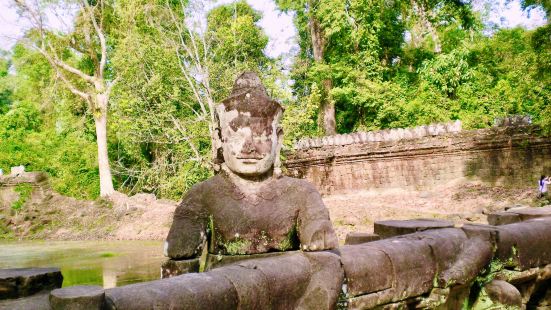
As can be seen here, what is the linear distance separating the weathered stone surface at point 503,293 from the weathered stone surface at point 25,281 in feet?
10.3

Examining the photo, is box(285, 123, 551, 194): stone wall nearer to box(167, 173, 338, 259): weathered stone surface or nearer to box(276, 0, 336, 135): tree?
box(276, 0, 336, 135): tree

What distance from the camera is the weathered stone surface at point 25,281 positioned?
2148 millimetres

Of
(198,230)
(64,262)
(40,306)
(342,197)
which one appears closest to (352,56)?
(342,197)

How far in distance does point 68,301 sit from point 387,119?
19.1m

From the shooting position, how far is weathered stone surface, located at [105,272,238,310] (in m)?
2.04

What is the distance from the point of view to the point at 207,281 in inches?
92.8

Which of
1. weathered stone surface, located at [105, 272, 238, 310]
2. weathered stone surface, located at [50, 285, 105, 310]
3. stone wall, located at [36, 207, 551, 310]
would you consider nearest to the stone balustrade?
stone wall, located at [36, 207, 551, 310]

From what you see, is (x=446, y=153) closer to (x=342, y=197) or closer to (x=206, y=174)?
(x=342, y=197)

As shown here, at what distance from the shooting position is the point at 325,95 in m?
21.5

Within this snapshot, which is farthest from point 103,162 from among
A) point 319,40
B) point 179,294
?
point 179,294

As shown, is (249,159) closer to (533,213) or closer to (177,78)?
(533,213)

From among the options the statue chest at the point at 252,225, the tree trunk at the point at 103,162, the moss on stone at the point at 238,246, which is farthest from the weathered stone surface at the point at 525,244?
the tree trunk at the point at 103,162

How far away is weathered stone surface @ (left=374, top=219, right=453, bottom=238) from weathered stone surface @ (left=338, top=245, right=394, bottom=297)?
1.15 m

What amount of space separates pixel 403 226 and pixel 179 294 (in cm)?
276
